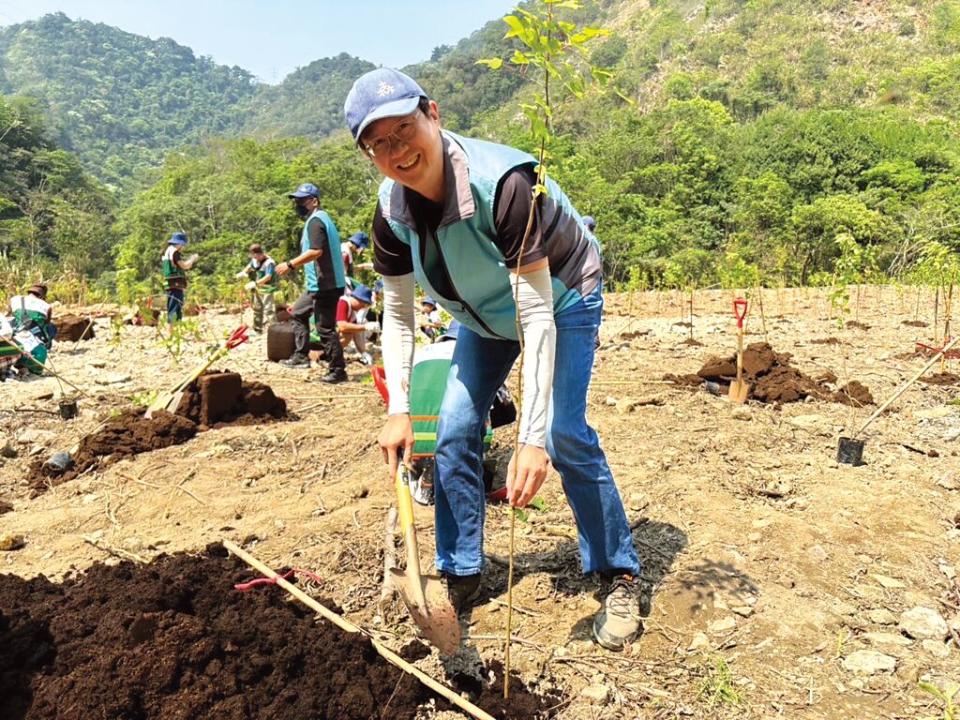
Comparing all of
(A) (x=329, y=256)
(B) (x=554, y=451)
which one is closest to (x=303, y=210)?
(A) (x=329, y=256)

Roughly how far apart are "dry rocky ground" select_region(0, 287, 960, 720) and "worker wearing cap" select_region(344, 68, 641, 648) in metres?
0.23

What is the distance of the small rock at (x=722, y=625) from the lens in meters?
2.18

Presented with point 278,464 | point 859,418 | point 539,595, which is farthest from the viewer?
point 859,418

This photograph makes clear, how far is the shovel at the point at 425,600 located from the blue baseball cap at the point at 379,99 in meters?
0.97

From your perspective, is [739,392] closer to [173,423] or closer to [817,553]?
[817,553]

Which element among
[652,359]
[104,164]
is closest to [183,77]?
[104,164]

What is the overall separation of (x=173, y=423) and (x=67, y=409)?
49.7 inches

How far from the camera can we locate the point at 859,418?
4.41 metres

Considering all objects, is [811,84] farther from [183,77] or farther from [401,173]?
[183,77]

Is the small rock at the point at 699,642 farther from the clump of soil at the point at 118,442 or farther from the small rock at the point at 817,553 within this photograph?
the clump of soil at the point at 118,442

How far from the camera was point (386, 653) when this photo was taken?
1.97m

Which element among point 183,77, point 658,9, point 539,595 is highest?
point 183,77

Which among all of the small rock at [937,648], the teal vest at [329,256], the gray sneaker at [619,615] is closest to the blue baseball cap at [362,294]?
the teal vest at [329,256]

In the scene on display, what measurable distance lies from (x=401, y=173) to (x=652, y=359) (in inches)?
198
